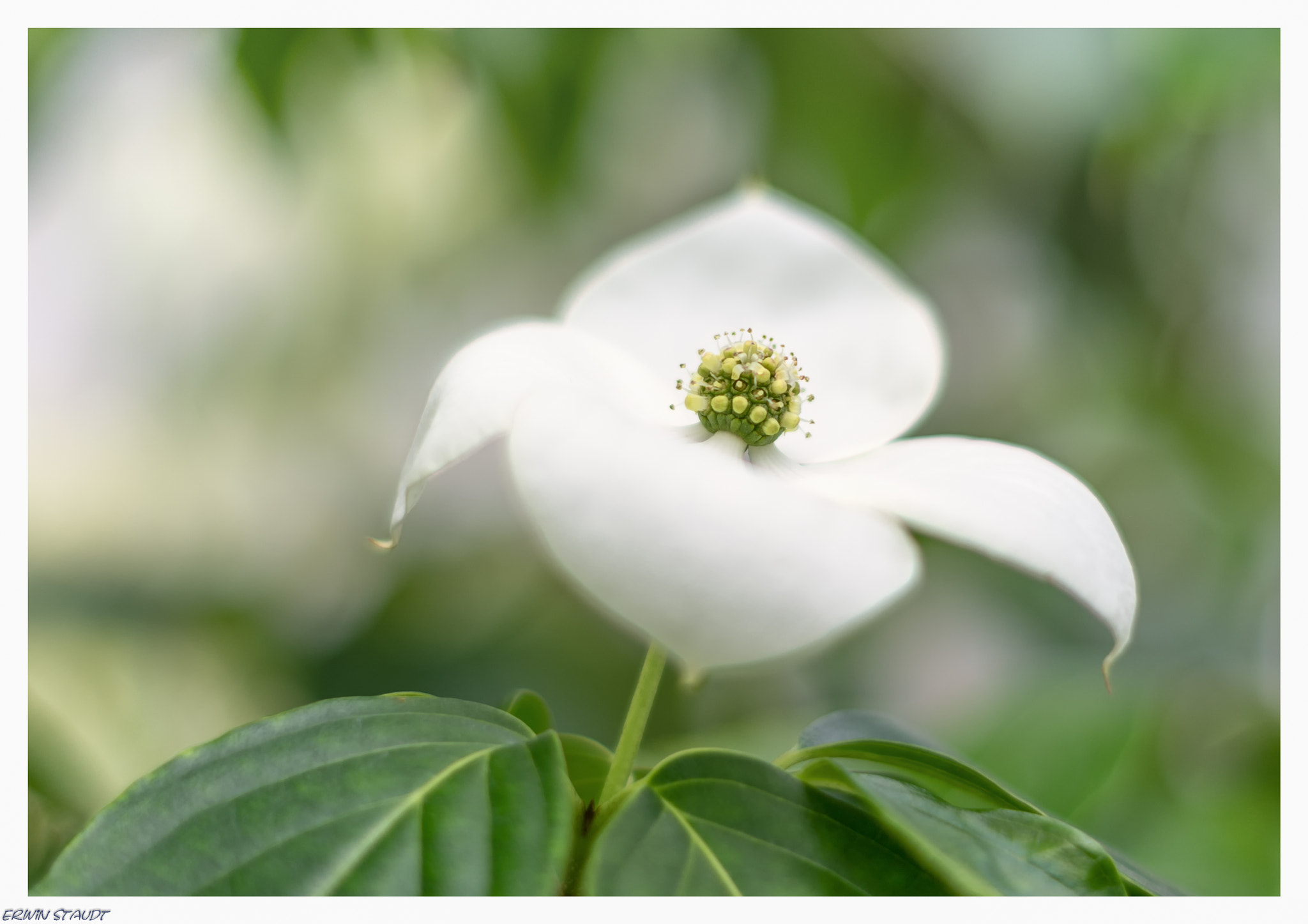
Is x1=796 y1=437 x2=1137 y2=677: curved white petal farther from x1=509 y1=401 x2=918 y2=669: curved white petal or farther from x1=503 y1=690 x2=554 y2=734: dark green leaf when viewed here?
x1=503 y1=690 x2=554 y2=734: dark green leaf

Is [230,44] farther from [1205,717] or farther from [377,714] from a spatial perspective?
[1205,717]

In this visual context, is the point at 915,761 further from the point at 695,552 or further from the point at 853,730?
the point at 695,552

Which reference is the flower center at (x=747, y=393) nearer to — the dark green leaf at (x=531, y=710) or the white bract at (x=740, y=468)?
the white bract at (x=740, y=468)

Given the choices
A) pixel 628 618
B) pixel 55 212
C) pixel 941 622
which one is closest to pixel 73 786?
pixel 55 212

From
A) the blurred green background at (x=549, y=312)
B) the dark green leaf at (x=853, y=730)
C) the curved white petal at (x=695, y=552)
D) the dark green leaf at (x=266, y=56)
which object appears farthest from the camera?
the blurred green background at (x=549, y=312)

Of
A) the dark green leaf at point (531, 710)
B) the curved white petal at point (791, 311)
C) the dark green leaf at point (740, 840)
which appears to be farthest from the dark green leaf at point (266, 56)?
the dark green leaf at point (740, 840)

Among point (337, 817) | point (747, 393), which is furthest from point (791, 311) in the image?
point (337, 817)

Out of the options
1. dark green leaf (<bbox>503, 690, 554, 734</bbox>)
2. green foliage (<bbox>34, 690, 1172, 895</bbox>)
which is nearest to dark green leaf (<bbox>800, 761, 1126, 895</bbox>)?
green foliage (<bbox>34, 690, 1172, 895</bbox>)
